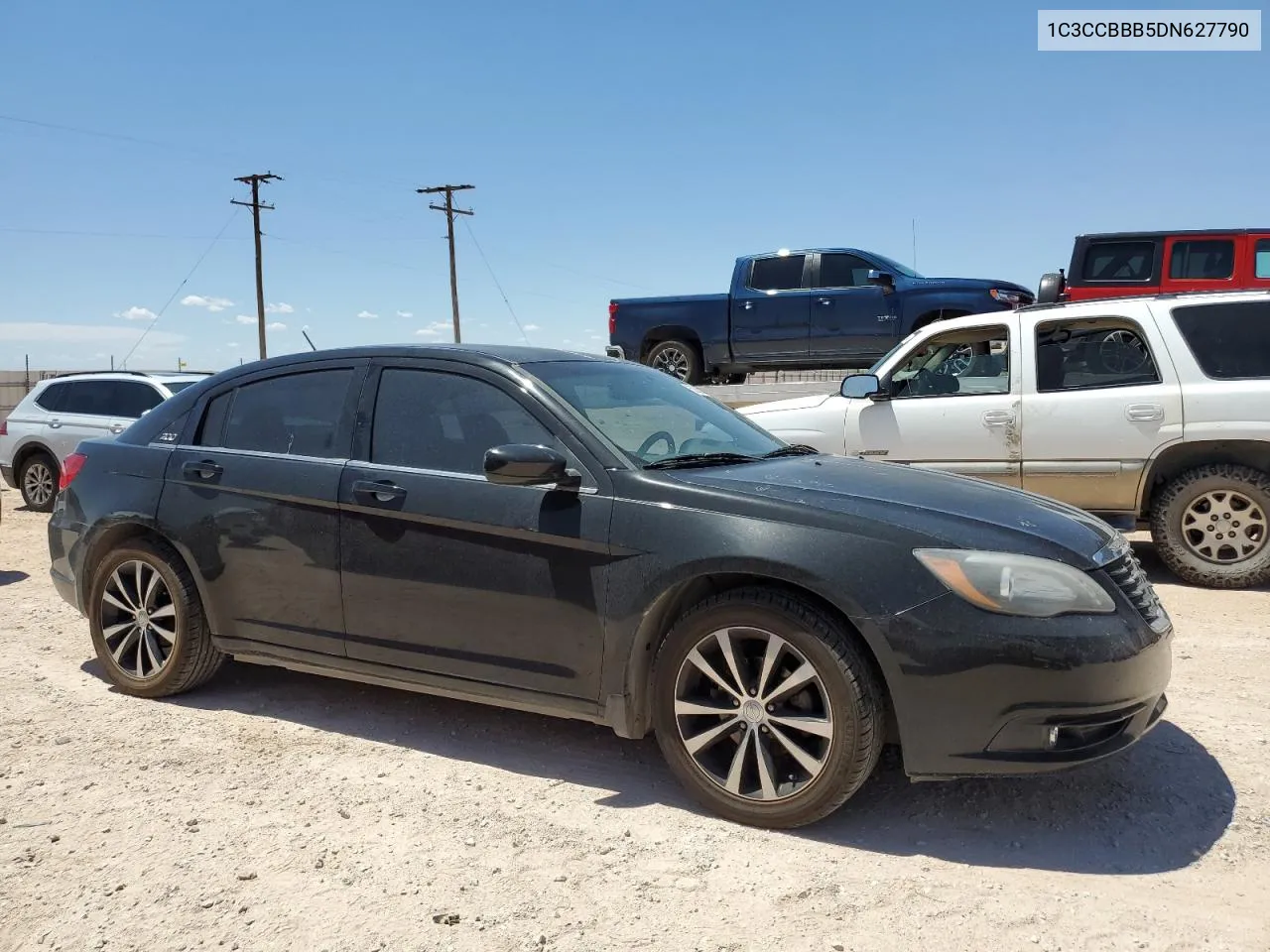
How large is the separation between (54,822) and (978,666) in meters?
3.15

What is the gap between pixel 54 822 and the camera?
12.2 ft

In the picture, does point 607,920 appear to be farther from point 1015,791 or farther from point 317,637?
point 317,637

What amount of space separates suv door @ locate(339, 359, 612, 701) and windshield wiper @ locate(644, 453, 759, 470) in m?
0.25

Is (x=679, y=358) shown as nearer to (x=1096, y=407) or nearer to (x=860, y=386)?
(x=860, y=386)

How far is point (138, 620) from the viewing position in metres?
5.04

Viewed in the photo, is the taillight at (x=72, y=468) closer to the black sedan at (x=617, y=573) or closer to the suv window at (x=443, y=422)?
the black sedan at (x=617, y=573)

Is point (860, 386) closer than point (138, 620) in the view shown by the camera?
No

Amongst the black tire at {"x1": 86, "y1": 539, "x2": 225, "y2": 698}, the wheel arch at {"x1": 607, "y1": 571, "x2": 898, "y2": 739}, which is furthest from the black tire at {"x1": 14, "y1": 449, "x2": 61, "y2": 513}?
the wheel arch at {"x1": 607, "y1": 571, "x2": 898, "y2": 739}

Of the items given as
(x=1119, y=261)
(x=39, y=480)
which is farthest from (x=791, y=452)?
(x=39, y=480)

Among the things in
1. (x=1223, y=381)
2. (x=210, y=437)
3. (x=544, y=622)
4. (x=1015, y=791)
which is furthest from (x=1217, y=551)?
(x=210, y=437)

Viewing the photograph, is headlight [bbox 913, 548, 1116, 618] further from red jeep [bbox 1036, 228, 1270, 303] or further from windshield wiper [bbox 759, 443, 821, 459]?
red jeep [bbox 1036, 228, 1270, 303]

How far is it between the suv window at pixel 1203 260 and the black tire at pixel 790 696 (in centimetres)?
1153

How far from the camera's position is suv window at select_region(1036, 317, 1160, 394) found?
7.34 meters

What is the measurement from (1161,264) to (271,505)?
11783 millimetres
